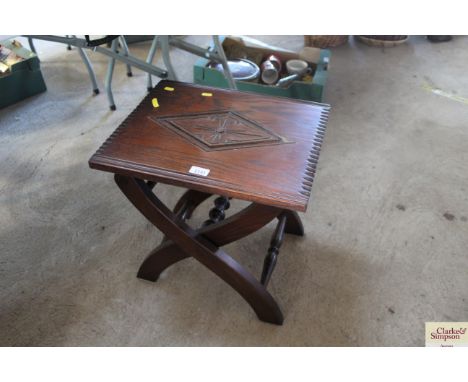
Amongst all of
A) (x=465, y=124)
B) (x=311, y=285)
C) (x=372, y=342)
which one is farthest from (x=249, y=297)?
(x=465, y=124)

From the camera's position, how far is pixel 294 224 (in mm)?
1433

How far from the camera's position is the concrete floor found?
1.20 meters

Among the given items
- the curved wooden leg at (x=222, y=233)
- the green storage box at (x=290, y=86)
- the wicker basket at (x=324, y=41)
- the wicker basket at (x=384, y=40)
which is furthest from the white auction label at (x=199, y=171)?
the wicker basket at (x=384, y=40)

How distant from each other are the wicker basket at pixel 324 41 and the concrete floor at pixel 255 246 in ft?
2.86

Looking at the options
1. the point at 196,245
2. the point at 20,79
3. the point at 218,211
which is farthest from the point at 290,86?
the point at 20,79

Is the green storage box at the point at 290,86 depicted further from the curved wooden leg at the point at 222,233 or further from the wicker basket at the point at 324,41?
the curved wooden leg at the point at 222,233

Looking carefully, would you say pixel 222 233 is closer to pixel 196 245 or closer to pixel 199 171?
pixel 196 245

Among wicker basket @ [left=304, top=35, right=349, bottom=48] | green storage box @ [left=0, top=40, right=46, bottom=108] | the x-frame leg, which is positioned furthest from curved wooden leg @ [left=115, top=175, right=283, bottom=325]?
wicker basket @ [left=304, top=35, right=349, bottom=48]

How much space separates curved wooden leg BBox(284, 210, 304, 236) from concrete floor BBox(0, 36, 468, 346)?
5 centimetres

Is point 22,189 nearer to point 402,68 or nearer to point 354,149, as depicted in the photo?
point 354,149

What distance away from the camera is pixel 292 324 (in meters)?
1.21

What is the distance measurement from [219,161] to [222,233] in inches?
8.6

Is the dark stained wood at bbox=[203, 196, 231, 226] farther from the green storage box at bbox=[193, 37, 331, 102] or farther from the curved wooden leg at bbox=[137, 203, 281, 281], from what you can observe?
the green storage box at bbox=[193, 37, 331, 102]

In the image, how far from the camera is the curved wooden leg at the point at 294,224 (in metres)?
1.40
